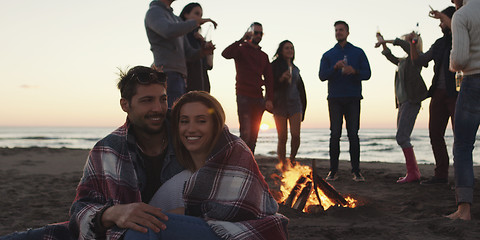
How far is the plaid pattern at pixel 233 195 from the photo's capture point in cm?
229

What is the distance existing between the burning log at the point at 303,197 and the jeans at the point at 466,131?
1539mm

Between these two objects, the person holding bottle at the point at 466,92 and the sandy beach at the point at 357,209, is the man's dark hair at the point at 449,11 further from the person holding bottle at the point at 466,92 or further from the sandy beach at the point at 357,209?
the sandy beach at the point at 357,209

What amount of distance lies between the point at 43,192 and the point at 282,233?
4767 millimetres

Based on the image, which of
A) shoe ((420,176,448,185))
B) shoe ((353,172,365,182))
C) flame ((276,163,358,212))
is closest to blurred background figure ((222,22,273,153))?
flame ((276,163,358,212))

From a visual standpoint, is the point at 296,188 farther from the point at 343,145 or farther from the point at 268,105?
the point at 343,145

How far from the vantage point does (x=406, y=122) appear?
6.31m

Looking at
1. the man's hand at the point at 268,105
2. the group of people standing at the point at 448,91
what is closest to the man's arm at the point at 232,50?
the man's hand at the point at 268,105

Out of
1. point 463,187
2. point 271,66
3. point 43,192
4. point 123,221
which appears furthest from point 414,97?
point 43,192

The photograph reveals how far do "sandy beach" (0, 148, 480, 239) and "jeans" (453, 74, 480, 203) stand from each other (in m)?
0.32

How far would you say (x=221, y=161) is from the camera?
7.91ft

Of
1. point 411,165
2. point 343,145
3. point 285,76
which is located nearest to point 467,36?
point 411,165

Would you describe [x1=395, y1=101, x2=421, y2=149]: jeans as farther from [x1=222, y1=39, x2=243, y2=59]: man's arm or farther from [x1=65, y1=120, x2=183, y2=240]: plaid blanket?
[x1=65, y1=120, x2=183, y2=240]: plaid blanket

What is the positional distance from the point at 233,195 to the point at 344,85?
444 cm

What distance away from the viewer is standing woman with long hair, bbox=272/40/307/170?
23.2 feet
